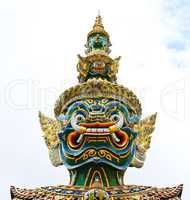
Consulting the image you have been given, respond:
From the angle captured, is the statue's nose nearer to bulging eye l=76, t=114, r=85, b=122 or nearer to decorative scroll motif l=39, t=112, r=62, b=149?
bulging eye l=76, t=114, r=85, b=122

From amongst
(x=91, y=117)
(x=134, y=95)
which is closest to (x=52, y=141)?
(x=91, y=117)

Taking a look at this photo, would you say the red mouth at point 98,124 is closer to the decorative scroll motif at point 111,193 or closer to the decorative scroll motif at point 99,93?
the decorative scroll motif at point 99,93

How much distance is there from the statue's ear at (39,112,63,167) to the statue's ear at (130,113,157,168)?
6.33 feet

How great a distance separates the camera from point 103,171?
45.1 ft

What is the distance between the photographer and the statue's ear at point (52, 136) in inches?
570

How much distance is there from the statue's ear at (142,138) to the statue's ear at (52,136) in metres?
1.93

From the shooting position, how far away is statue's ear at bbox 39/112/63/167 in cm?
1448

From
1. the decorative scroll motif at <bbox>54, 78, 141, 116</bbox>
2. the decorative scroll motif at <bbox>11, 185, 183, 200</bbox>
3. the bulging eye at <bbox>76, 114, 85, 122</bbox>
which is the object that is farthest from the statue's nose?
the decorative scroll motif at <bbox>11, 185, 183, 200</bbox>

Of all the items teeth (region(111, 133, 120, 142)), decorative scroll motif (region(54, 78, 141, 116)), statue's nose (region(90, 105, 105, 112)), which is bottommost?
teeth (region(111, 133, 120, 142))

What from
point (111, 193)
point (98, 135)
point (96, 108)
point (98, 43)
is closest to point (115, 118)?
point (96, 108)

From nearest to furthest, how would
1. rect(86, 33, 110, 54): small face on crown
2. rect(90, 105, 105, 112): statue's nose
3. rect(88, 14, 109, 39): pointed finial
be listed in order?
rect(90, 105, 105, 112): statue's nose < rect(86, 33, 110, 54): small face on crown < rect(88, 14, 109, 39): pointed finial

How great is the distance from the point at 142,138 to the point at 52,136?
92.5 inches

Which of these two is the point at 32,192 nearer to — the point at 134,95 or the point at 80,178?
the point at 80,178

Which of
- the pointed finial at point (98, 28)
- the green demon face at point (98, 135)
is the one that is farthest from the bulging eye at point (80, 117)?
the pointed finial at point (98, 28)
